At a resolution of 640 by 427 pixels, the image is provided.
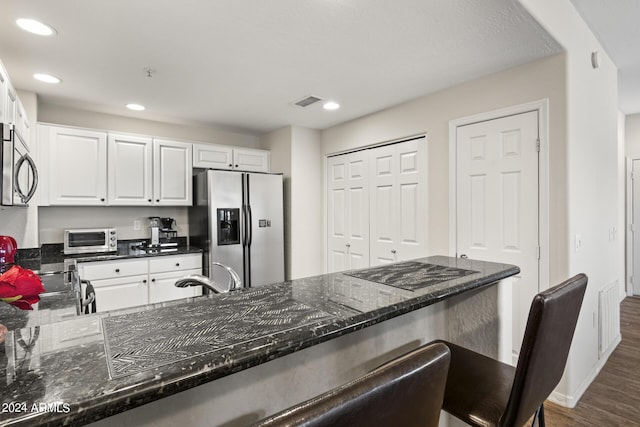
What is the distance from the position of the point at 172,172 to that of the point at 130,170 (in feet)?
1.37

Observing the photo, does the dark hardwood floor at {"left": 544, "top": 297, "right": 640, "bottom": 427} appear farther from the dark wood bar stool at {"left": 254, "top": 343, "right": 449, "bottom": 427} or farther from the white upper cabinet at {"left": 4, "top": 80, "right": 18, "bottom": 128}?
the white upper cabinet at {"left": 4, "top": 80, "right": 18, "bottom": 128}

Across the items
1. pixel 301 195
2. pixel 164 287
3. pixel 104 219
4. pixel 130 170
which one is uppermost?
pixel 130 170

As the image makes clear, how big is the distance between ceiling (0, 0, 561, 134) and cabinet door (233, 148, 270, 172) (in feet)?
3.11

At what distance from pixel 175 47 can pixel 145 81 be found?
742mm

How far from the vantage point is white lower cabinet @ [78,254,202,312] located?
311 cm

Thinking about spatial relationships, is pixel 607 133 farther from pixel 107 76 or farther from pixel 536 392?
pixel 107 76

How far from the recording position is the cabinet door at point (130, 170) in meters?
3.44

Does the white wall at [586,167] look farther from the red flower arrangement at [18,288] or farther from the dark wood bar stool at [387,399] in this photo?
the red flower arrangement at [18,288]

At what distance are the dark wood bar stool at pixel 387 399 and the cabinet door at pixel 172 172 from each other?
371 centimetres

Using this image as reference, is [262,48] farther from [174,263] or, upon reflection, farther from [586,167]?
[586,167]

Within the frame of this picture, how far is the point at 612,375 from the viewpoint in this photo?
2.65 m

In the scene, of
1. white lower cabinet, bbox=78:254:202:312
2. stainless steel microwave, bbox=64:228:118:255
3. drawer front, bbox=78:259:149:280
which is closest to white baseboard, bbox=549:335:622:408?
white lower cabinet, bbox=78:254:202:312

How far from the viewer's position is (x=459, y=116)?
9.37 feet

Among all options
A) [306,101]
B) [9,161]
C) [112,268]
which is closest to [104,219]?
[112,268]
